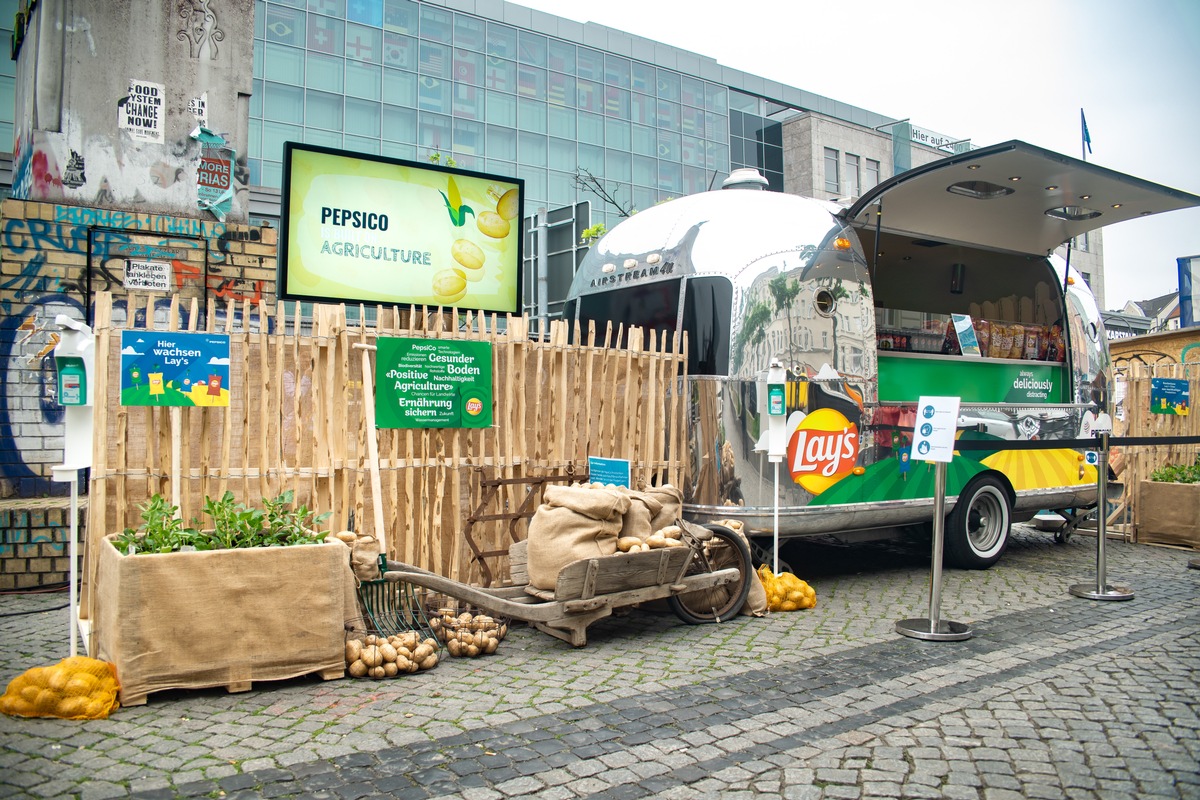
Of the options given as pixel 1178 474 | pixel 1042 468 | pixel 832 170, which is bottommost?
pixel 1178 474

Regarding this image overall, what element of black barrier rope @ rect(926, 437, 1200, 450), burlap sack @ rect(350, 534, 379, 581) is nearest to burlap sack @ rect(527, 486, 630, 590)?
burlap sack @ rect(350, 534, 379, 581)

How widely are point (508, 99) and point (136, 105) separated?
1136 inches

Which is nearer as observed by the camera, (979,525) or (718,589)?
(718,589)

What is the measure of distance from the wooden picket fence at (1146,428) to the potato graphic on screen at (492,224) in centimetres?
893

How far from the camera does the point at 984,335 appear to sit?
10.4 m

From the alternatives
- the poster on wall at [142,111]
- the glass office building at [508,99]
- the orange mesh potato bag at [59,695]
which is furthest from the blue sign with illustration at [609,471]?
the glass office building at [508,99]

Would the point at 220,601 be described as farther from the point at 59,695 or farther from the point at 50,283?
the point at 50,283

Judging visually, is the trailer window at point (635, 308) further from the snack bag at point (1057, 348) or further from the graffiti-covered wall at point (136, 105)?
the snack bag at point (1057, 348)

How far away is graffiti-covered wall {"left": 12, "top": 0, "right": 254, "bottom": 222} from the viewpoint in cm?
819

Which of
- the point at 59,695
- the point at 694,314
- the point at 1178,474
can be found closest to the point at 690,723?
the point at 59,695

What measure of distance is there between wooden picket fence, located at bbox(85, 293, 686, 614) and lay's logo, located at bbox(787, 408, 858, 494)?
1.04 m

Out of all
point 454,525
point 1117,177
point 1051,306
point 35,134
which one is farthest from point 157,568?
point 1051,306

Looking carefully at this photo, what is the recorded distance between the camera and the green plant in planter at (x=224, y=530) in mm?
5074

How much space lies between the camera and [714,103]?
4225 centimetres
